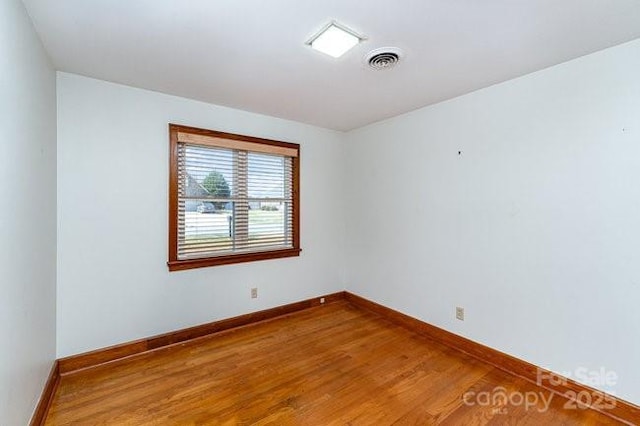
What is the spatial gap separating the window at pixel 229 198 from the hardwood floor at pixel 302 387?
2.96ft

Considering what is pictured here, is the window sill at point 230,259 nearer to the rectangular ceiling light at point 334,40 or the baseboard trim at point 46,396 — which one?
the baseboard trim at point 46,396

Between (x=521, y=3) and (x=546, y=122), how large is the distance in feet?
3.38

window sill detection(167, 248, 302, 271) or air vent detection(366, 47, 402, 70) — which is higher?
air vent detection(366, 47, 402, 70)

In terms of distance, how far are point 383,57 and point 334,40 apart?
413 mm

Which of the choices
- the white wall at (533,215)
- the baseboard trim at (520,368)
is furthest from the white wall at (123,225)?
the white wall at (533,215)

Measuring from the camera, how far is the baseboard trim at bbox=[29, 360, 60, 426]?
1.67 m

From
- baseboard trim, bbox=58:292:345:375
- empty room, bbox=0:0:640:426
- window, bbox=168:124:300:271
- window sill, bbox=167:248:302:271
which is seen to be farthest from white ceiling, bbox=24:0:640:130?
baseboard trim, bbox=58:292:345:375

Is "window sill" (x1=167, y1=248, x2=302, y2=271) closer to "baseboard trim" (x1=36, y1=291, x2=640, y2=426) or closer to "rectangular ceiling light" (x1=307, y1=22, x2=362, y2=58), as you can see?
"baseboard trim" (x1=36, y1=291, x2=640, y2=426)

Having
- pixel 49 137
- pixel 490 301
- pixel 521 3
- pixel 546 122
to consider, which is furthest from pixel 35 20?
pixel 490 301

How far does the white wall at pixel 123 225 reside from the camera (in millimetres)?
2260

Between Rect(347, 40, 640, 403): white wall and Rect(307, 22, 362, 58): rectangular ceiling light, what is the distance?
2.66 ft

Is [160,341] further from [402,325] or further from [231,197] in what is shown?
[402,325]

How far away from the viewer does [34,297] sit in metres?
1.69

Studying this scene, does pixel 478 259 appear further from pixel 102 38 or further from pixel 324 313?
pixel 102 38
